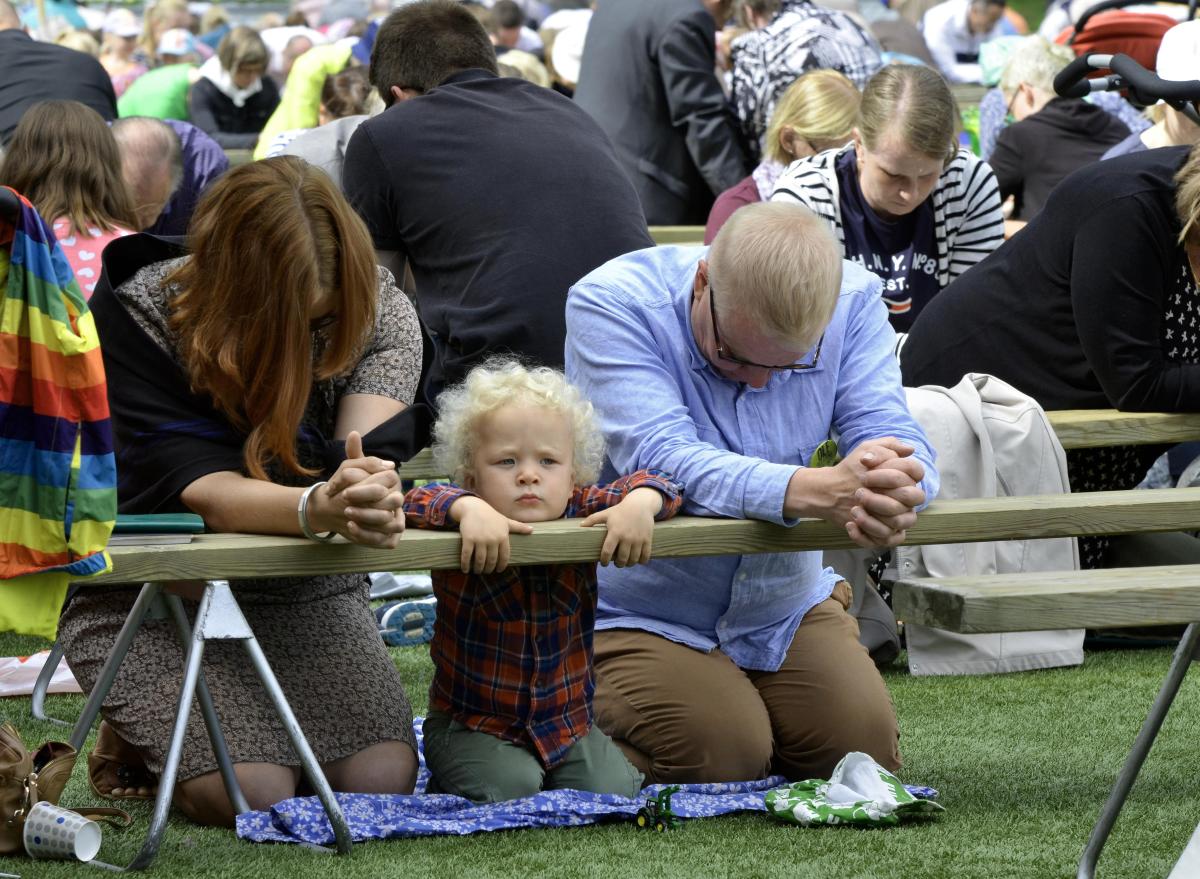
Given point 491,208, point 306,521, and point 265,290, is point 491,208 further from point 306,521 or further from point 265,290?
point 306,521

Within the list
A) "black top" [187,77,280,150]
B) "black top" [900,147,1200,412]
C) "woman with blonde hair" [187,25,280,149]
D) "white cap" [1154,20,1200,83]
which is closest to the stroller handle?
"white cap" [1154,20,1200,83]

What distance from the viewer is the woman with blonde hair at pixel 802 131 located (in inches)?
238

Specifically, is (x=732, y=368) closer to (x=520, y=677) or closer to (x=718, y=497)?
(x=718, y=497)

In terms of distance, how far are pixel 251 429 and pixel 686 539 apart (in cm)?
83

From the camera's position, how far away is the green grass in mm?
2924

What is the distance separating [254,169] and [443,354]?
1.56 m

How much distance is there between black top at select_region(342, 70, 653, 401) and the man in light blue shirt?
41.2 inches

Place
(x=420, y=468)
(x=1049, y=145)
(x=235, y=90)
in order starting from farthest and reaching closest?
(x=235, y=90) < (x=1049, y=145) < (x=420, y=468)

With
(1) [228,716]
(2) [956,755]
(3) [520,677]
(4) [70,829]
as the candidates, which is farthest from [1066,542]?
(4) [70,829]

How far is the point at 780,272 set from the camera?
3.09 metres

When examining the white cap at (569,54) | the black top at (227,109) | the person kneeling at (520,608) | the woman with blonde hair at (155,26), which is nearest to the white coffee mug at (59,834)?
the person kneeling at (520,608)

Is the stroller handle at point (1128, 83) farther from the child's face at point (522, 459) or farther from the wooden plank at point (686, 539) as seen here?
the child's face at point (522, 459)

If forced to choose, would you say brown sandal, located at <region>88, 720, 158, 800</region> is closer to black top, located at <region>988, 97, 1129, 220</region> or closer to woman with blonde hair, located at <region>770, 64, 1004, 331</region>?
woman with blonde hair, located at <region>770, 64, 1004, 331</region>

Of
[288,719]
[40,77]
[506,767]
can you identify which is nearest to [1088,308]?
[506,767]
